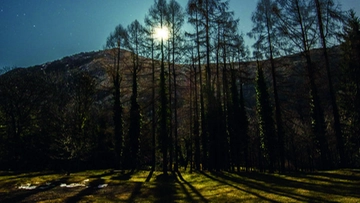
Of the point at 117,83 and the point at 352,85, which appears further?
the point at 117,83

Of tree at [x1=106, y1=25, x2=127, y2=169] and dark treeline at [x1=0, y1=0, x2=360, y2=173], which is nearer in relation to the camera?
dark treeline at [x1=0, y1=0, x2=360, y2=173]

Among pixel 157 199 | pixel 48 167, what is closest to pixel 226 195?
pixel 157 199

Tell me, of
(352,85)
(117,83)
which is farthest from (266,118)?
(117,83)

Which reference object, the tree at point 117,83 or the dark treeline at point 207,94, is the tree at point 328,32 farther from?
the tree at point 117,83

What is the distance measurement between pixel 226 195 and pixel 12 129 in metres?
37.9

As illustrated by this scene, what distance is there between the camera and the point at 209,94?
78.2ft

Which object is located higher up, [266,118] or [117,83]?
[117,83]

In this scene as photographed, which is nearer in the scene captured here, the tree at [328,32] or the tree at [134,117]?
the tree at [328,32]

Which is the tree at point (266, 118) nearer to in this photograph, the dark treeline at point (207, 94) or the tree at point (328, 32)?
the dark treeline at point (207, 94)

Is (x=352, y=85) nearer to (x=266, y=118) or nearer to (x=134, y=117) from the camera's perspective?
(x=266, y=118)

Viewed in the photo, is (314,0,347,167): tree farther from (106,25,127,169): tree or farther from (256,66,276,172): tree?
(106,25,127,169): tree

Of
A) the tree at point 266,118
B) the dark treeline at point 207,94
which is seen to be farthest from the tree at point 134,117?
the tree at point 266,118

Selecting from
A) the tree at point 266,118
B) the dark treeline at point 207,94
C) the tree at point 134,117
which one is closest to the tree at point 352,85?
the dark treeline at point 207,94

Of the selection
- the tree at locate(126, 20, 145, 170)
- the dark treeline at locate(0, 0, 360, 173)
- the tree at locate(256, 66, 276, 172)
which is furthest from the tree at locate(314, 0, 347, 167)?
the tree at locate(126, 20, 145, 170)
